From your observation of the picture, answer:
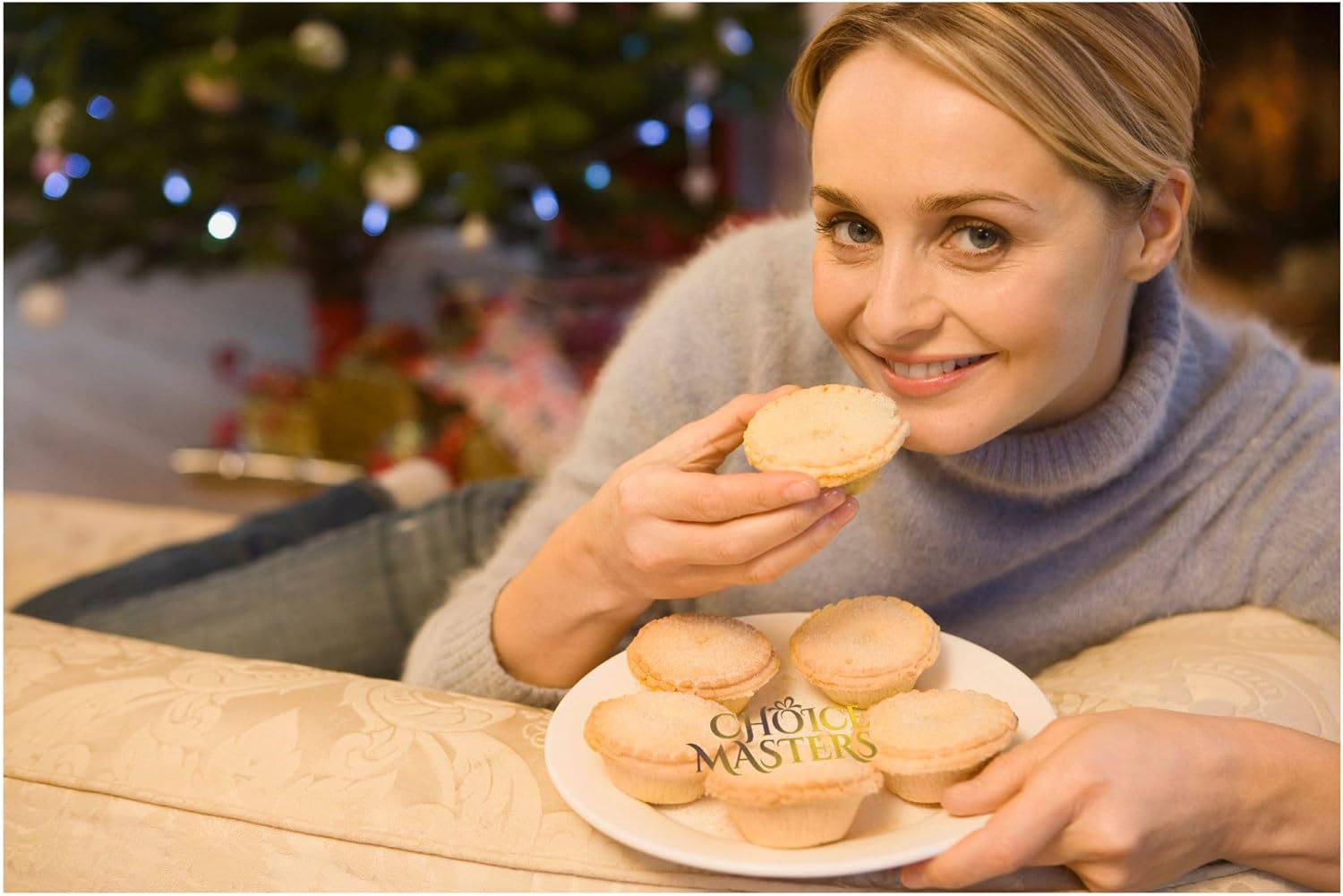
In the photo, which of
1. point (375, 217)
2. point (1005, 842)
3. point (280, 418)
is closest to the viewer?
point (1005, 842)

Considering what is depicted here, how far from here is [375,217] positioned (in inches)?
120

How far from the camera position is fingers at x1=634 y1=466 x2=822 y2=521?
0.83 metres

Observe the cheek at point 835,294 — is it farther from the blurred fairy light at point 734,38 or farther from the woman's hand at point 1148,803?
the blurred fairy light at point 734,38

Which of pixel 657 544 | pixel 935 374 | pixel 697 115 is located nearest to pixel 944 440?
pixel 935 374

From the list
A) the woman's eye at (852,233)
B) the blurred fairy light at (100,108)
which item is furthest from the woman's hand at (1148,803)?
the blurred fairy light at (100,108)

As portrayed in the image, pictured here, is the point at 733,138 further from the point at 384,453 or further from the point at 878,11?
the point at 878,11

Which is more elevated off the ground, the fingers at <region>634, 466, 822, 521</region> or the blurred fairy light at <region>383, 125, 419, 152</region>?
the blurred fairy light at <region>383, 125, 419, 152</region>

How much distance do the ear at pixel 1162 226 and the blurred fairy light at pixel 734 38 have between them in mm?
2177

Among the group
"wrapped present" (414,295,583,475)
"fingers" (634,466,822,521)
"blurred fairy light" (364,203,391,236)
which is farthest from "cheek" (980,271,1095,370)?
"blurred fairy light" (364,203,391,236)

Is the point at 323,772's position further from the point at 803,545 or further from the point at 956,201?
the point at 956,201

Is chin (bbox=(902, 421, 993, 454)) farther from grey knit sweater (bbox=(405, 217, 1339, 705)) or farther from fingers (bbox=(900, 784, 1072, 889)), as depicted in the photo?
fingers (bbox=(900, 784, 1072, 889))

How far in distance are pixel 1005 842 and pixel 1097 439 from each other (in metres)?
0.54

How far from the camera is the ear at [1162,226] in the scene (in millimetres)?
1043

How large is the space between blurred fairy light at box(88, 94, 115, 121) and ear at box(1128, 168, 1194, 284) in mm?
2591
